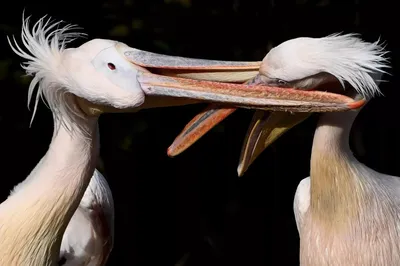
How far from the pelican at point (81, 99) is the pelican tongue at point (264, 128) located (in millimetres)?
269

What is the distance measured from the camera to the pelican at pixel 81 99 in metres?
2.22

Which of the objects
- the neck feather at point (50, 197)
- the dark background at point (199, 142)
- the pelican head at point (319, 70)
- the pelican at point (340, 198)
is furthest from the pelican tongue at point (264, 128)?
the dark background at point (199, 142)

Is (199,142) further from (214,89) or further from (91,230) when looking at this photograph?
(214,89)

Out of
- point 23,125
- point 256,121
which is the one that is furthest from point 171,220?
point 256,121

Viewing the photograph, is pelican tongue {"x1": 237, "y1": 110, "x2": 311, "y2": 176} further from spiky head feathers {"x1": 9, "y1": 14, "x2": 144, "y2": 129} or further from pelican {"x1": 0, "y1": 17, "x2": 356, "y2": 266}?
spiky head feathers {"x1": 9, "y1": 14, "x2": 144, "y2": 129}

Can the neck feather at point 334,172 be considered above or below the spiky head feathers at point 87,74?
below

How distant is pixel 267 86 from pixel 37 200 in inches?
26.8

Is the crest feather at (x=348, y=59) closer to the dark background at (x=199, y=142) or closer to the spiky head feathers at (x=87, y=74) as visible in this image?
the spiky head feathers at (x=87, y=74)

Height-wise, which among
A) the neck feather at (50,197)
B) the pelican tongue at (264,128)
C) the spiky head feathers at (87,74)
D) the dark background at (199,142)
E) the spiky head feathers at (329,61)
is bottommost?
the dark background at (199,142)

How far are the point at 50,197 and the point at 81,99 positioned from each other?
0.89 feet

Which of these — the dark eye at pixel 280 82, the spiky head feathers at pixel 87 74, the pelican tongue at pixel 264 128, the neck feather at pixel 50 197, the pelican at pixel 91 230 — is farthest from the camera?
the pelican at pixel 91 230

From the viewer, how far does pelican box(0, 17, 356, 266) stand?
2217 mm

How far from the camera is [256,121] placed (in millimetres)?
2668

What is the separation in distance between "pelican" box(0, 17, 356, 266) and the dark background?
4.30ft
